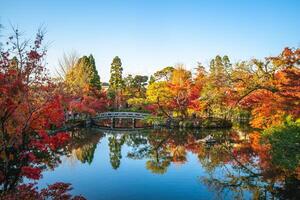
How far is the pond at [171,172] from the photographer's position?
11.5m

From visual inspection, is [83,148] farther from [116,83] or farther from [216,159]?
[116,83]

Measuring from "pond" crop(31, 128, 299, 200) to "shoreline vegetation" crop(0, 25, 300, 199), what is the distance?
108cm

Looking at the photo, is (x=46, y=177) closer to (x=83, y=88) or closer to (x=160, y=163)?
(x=160, y=163)

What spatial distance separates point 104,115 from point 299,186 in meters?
28.9

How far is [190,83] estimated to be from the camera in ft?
117

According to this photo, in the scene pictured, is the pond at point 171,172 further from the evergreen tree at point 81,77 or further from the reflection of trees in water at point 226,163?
the evergreen tree at point 81,77

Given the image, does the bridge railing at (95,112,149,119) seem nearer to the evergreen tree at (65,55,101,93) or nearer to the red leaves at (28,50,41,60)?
the evergreen tree at (65,55,101,93)

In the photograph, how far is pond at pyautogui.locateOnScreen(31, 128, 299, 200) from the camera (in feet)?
37.6

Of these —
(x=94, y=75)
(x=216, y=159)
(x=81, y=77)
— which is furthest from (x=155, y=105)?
(x=216, y=159)

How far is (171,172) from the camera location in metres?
14.9

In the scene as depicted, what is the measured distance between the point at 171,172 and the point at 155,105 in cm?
2226

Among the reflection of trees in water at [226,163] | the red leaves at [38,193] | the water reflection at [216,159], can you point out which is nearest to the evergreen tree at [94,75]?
the water reflection at [216,159]

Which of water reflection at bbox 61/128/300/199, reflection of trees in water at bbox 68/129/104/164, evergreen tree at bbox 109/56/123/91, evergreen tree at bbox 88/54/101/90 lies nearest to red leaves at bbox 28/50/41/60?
water reflection at bbox 61/128/300/199

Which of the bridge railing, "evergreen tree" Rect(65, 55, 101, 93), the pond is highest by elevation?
"evergreen tree" Rect(65, 55, 101, 93)
